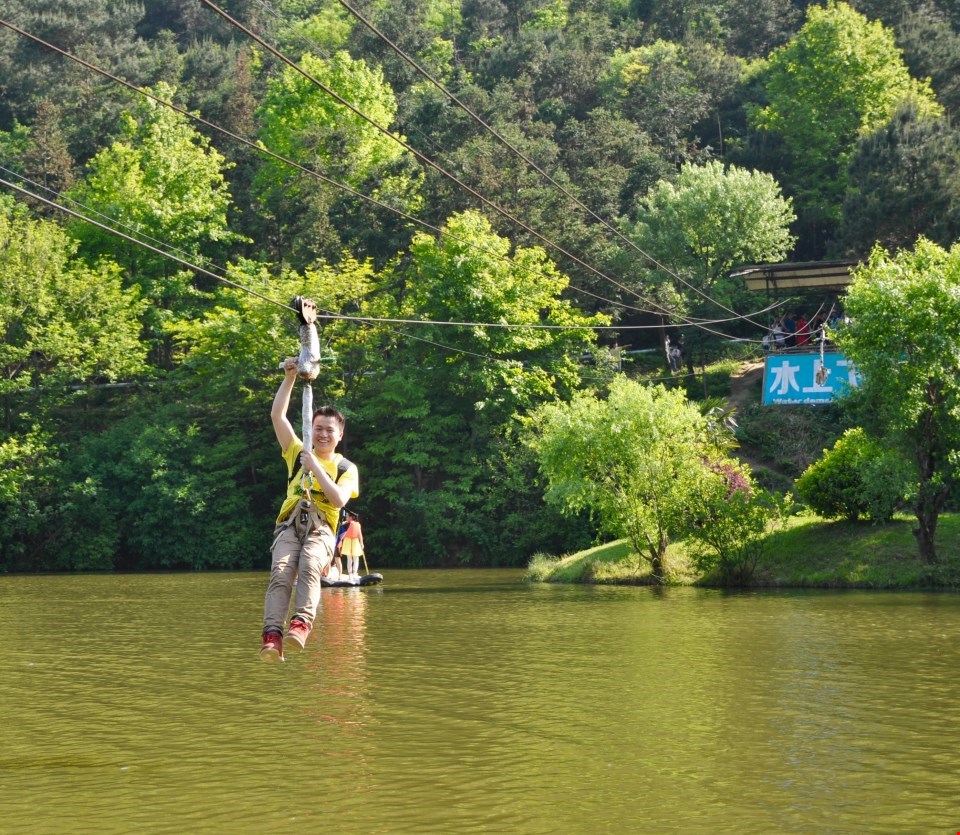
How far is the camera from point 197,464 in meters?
63.4

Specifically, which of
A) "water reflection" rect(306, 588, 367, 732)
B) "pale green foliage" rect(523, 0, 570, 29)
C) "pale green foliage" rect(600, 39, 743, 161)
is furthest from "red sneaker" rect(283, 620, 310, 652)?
"pale green foliage" rect(523, 0, 570, 29)

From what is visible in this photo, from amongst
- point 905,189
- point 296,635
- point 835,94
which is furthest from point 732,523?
point 835,94

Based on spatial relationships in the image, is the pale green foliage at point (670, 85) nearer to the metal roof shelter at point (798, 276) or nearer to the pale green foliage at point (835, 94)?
the pale green foliage at point (835, 94)

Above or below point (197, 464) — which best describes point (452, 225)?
above

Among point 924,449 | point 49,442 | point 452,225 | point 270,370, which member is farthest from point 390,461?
point 924,449

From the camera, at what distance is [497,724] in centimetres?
1759

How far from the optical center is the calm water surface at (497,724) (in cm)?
1299

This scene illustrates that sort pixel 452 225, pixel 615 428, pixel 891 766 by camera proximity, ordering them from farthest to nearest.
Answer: pixel 452 225 → pixel 615 428 → pixel 891 766

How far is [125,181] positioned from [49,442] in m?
19.9

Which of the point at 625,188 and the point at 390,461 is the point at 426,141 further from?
the point at 390,461

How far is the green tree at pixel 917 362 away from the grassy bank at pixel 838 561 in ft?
2.85

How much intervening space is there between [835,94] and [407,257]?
98.6ft

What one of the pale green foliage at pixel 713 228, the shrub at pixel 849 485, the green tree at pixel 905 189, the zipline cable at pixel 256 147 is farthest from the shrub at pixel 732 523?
the pale green foliage at pixel 713 228

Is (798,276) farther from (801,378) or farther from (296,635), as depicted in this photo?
(296,635)
